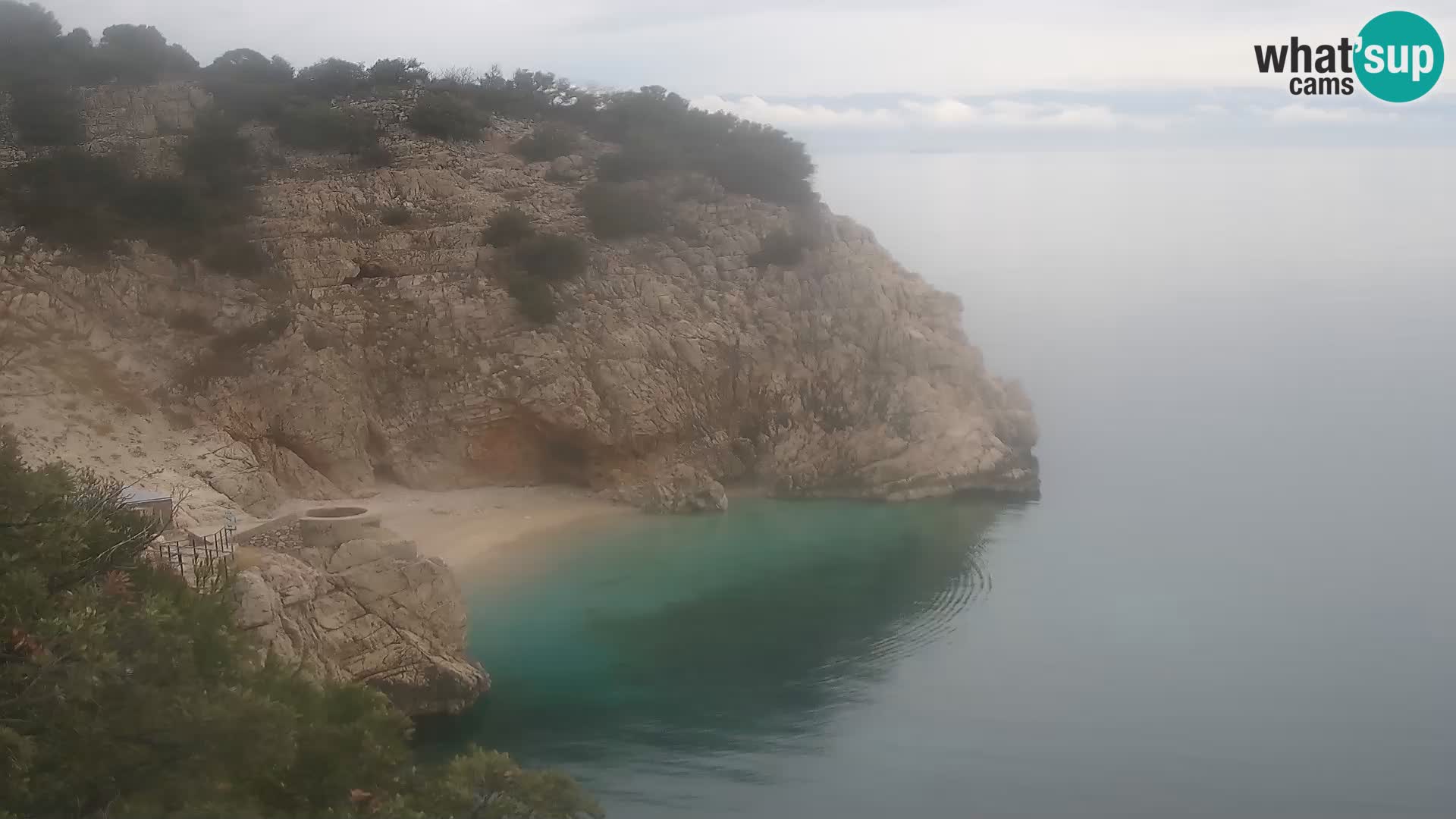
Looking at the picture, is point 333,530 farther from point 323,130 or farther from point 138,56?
point 138,56

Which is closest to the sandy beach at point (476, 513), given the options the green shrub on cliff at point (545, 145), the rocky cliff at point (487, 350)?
the rocky cliff at point (487, 350)

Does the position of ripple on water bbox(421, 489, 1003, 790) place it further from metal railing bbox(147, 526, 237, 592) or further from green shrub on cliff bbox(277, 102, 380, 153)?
green shrub on cliff bbox(277, 102, 380, 153)

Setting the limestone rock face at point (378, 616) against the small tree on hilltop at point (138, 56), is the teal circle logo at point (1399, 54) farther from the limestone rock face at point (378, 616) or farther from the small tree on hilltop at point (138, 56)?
the small tree on hilltop at point (138, 56)

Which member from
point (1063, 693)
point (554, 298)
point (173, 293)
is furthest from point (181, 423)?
point (1063, 693)

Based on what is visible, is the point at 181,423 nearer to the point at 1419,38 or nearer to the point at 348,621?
the point at 348,621

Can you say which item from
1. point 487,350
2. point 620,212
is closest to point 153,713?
point 487,350

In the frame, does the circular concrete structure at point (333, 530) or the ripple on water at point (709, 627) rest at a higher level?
the circular concrete structure at point (333, 530)

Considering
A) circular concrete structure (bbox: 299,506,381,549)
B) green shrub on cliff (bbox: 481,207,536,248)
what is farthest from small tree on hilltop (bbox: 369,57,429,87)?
circular concrete structure (bbox: 299,506,381,549)
